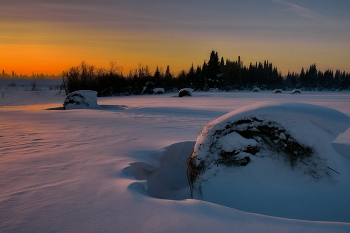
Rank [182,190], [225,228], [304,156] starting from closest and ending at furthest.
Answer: [225,228] < [304,156] < [182,190]

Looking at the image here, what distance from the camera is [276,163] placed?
321cm

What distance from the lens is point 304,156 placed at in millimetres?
3078

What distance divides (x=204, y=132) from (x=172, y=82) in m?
43.7

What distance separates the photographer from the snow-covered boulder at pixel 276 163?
2916 mm

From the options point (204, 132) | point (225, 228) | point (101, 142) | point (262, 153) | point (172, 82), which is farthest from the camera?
point (172, 82)

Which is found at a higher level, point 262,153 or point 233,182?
point 262,153

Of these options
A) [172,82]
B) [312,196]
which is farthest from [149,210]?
[172,82]

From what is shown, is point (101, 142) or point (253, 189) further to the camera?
point (101, 142)

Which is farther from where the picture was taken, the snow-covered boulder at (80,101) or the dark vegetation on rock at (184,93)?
the dark vegetation on rock at (184,93)

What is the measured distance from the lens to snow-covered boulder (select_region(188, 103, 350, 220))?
9.57 feet

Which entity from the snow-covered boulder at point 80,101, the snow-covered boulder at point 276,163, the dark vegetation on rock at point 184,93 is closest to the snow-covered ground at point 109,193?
the snow-covered boulder at point 276,163

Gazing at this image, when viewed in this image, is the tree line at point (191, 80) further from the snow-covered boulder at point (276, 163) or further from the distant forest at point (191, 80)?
the snow-covered boulder at point (276, 163)

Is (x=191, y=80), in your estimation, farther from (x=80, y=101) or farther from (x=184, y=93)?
(x=80, y=101)

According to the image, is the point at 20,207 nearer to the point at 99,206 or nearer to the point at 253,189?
the point at 99,206
